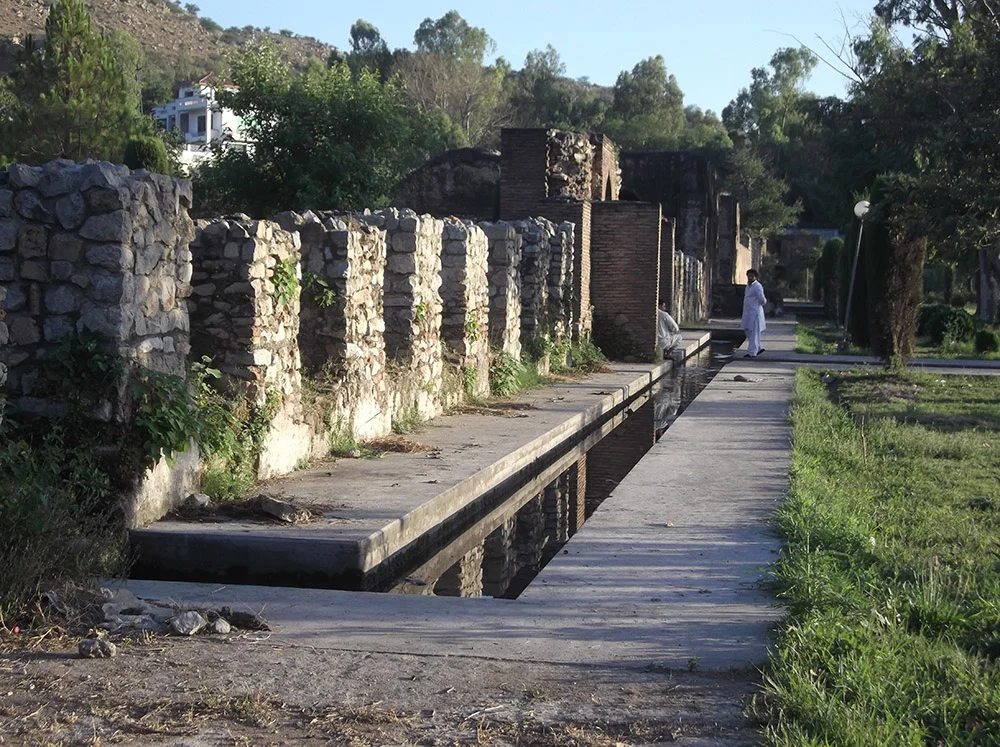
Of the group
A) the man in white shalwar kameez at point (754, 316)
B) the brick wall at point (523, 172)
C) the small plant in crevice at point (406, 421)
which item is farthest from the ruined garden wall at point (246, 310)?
the man in white shalwar kameez at point (754, 316)

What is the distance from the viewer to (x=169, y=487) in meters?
7.39

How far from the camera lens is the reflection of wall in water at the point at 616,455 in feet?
34.9

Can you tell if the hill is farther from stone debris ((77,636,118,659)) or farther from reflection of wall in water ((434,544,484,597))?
stone debris ((77,636,118,659))

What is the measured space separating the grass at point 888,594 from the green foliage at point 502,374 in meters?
4.60

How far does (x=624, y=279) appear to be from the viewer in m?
21.6

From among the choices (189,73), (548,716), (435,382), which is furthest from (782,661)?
A: (189,73)

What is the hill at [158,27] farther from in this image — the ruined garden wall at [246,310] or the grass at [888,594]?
the grass at [888,594]

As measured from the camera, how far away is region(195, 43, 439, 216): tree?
29828 mm

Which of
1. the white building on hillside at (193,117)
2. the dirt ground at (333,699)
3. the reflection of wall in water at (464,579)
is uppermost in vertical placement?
the white building on hillside at (193,117)

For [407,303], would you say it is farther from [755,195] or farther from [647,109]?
[647,109]

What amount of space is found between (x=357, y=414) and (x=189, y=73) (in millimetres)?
94542

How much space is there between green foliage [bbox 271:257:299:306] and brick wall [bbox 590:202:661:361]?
13.0m

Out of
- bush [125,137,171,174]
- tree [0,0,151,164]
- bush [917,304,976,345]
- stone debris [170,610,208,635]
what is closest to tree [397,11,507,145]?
tree [0,0,151,164]

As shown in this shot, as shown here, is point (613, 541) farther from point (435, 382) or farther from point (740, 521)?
point (435, 382)
